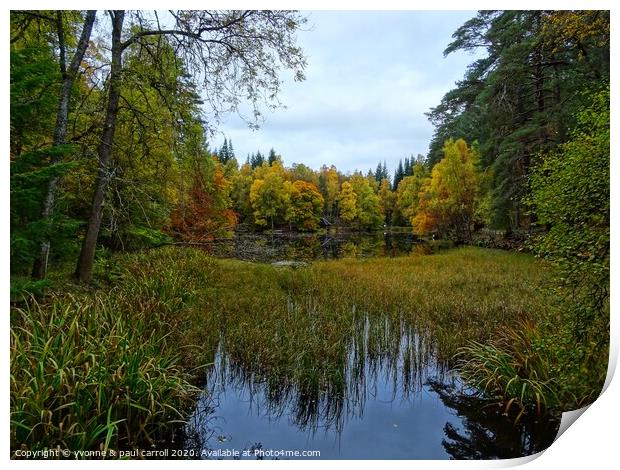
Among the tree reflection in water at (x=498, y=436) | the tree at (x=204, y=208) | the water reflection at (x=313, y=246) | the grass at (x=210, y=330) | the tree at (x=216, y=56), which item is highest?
the tree at (x=216, y=56)

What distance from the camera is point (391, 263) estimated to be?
8.38 m

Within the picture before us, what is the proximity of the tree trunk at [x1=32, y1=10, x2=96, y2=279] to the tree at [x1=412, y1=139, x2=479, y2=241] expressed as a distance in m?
7.09

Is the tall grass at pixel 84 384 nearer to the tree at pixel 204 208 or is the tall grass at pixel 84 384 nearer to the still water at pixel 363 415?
the still water at pixel 363 415

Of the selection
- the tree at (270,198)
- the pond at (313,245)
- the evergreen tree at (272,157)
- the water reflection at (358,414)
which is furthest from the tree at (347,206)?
the water reflection at (358,414)

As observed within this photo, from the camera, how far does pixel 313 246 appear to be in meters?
8.58

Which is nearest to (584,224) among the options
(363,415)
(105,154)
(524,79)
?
(524,79)

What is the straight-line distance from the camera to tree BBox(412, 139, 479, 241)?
8.54 metres

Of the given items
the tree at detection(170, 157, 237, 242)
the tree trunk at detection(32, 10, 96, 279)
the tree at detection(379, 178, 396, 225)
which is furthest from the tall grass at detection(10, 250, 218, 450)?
the tree at detection(379, 178, 396, 225)

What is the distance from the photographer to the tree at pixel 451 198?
8540mm

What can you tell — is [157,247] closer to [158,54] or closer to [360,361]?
[158,54]

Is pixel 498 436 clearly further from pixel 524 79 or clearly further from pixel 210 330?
pixel 524 79

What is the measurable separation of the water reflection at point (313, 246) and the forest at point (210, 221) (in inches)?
10.2
